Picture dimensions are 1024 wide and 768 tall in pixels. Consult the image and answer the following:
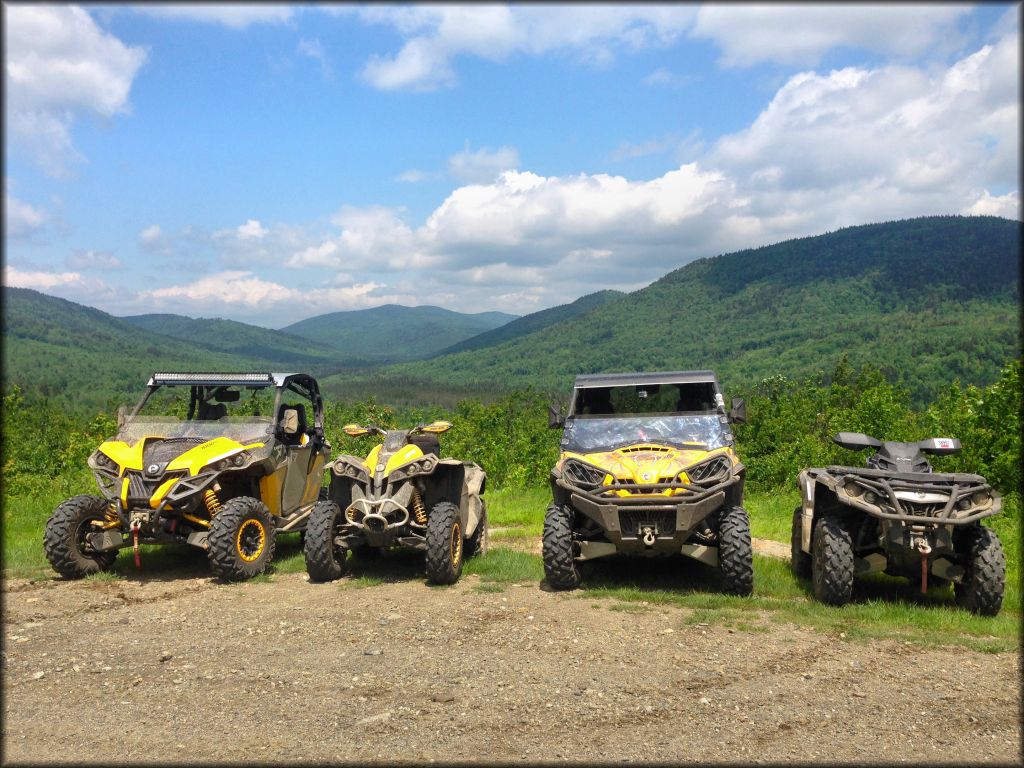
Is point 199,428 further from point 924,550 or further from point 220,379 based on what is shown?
A: point 924,550

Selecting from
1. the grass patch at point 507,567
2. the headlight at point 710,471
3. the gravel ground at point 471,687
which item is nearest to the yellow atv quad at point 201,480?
the gravel ground at point 471,687

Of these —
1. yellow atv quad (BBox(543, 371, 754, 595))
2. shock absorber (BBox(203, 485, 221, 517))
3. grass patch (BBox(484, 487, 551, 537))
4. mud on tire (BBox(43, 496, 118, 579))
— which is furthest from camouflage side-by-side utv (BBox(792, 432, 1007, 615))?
mud on tire (BBox(43, 496, 118, 579))

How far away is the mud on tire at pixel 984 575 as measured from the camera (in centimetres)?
685

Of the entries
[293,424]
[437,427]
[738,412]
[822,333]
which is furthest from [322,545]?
[822,333]

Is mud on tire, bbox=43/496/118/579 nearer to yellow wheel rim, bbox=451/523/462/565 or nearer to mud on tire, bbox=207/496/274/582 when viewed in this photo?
mud on tire, bbox=207/496/274/582

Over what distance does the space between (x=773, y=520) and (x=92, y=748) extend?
10.6 m

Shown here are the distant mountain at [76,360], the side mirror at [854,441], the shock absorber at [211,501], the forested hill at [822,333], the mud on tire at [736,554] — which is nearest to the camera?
the mud on tire at [736,554]

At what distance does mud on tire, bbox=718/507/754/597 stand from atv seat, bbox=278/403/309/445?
214 inches

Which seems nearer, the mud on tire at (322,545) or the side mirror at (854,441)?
the side mirror at (854,441)

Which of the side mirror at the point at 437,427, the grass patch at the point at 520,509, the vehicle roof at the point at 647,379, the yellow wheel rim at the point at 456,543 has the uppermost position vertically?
the vehicle roof at the point at 647,379

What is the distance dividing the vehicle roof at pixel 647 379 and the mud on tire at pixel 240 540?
13.1ft

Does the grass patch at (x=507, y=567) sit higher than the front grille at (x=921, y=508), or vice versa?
the front grille at (x=921, y=508)

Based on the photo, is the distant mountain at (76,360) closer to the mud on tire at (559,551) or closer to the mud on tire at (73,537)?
the mud on tire at (73,537)

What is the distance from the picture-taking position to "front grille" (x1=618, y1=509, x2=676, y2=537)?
7.44m
